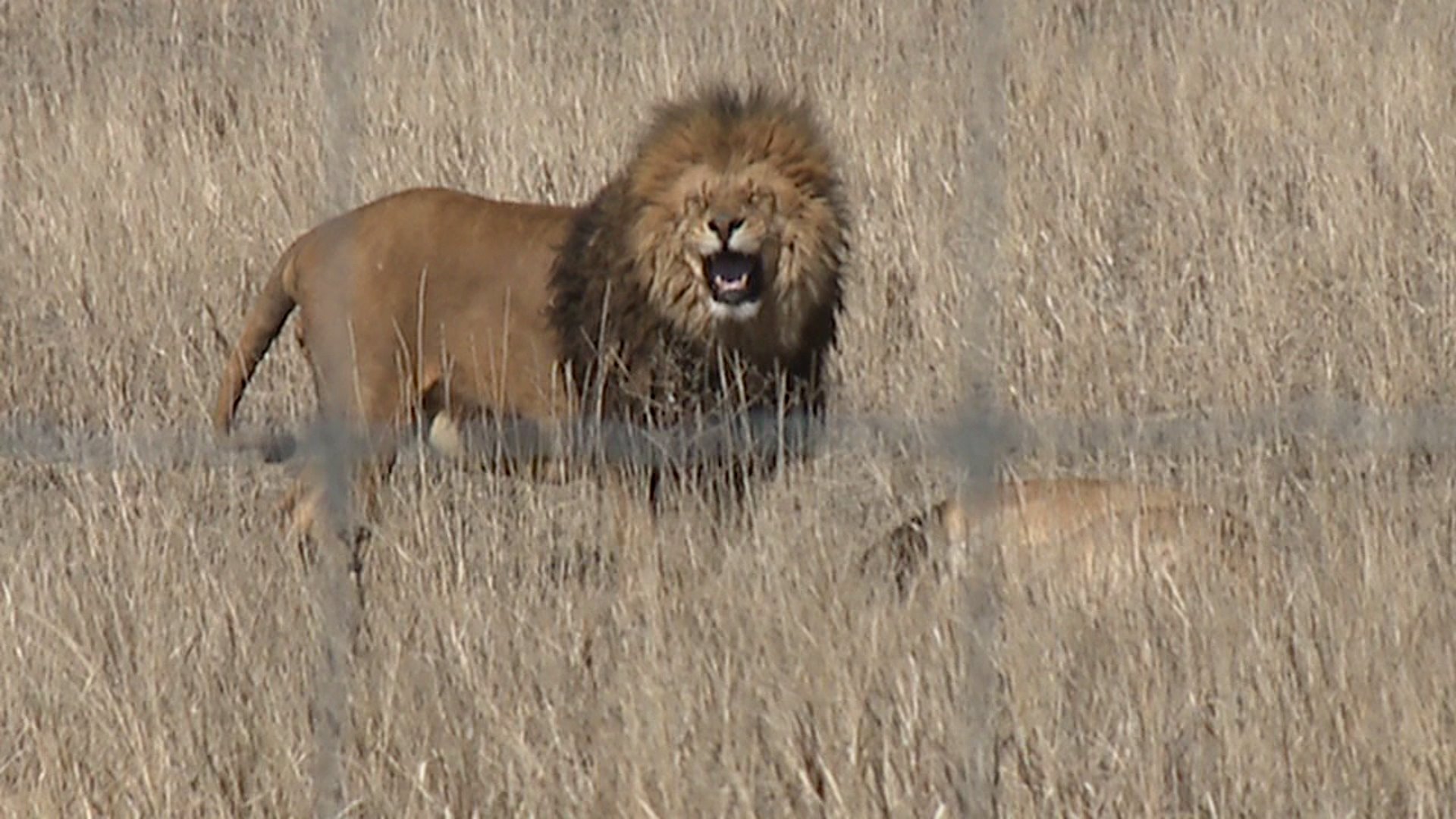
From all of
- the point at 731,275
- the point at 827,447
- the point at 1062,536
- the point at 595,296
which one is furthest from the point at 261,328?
the point at 1062,536

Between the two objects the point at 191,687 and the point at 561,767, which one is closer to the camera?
the point at 561,767

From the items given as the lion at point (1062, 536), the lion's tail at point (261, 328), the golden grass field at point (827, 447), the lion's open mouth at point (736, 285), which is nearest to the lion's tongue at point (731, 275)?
the lion's open mouth at point (736, 285)

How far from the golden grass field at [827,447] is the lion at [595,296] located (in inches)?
9.4

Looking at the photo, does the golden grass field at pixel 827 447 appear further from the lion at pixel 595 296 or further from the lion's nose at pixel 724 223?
the lion's nose at pixel 724 223

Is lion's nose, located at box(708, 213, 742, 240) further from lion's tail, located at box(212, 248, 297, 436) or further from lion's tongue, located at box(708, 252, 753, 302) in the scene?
lion's tail, located at box(212, 248, 297, 436)

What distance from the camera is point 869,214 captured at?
20.3 ft

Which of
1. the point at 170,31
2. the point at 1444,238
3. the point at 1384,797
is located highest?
the point at 170,31

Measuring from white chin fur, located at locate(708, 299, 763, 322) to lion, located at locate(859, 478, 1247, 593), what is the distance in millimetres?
560

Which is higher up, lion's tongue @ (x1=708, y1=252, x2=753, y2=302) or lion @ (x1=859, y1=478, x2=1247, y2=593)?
Answer: lion's tongue @ (x1=708, y1=252, x2=753, y2=302)

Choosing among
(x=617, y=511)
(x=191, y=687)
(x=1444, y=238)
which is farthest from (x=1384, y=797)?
(x=1444, y=238)

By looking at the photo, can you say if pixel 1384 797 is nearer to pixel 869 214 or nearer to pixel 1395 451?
pixel 1395 451

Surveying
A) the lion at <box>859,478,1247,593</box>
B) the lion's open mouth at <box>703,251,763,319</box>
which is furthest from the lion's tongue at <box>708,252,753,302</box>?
the lion at <box>859,478,1247,593</box>

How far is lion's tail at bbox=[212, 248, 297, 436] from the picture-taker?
4.91 m

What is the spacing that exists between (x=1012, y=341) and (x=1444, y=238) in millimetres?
1053
